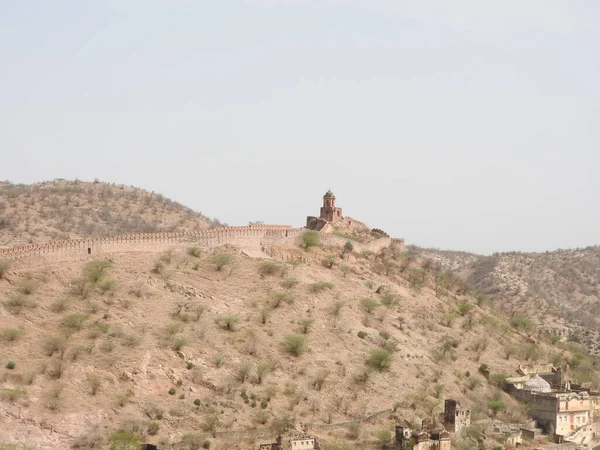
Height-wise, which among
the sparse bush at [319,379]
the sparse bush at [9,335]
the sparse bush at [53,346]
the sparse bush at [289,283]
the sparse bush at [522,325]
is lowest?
the sparse bush at [319,379]

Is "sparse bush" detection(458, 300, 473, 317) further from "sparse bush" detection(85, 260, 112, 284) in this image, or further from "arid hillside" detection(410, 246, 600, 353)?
"sparse bush" detection(85, 260, 112, 284)

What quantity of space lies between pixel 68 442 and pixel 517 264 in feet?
192

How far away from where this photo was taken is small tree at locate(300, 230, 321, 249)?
4653cm

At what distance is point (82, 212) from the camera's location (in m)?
54.4

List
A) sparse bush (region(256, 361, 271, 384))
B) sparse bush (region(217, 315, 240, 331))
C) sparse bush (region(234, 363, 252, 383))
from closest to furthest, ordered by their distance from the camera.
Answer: sparse bush (region(234, 363, 252, 383))
sparse bush (region(256, 361, 271, 384))
sparse bush (region(217, 315, 240, 331))

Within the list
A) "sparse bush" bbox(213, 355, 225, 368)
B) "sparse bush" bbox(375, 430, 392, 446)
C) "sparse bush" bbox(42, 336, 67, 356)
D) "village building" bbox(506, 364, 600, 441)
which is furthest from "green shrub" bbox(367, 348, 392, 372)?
"sparse bush" bbox(42, 336, 67, 356)

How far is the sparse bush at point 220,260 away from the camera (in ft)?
132

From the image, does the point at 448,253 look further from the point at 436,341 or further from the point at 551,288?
the point at 436,341

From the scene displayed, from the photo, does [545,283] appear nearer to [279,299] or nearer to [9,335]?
[279,299]

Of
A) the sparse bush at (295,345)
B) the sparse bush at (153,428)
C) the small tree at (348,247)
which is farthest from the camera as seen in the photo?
the small tree at (348,247)

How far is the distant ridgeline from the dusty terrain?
1.20 feet

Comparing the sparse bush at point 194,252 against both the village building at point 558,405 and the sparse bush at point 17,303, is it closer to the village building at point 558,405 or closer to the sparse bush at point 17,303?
the sparse bush at point 17,303

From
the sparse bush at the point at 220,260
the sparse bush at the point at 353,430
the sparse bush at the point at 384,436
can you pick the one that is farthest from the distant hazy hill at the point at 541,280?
the sparse bush at the point at 353,430

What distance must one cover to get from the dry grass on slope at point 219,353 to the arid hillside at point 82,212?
38.5 feet
